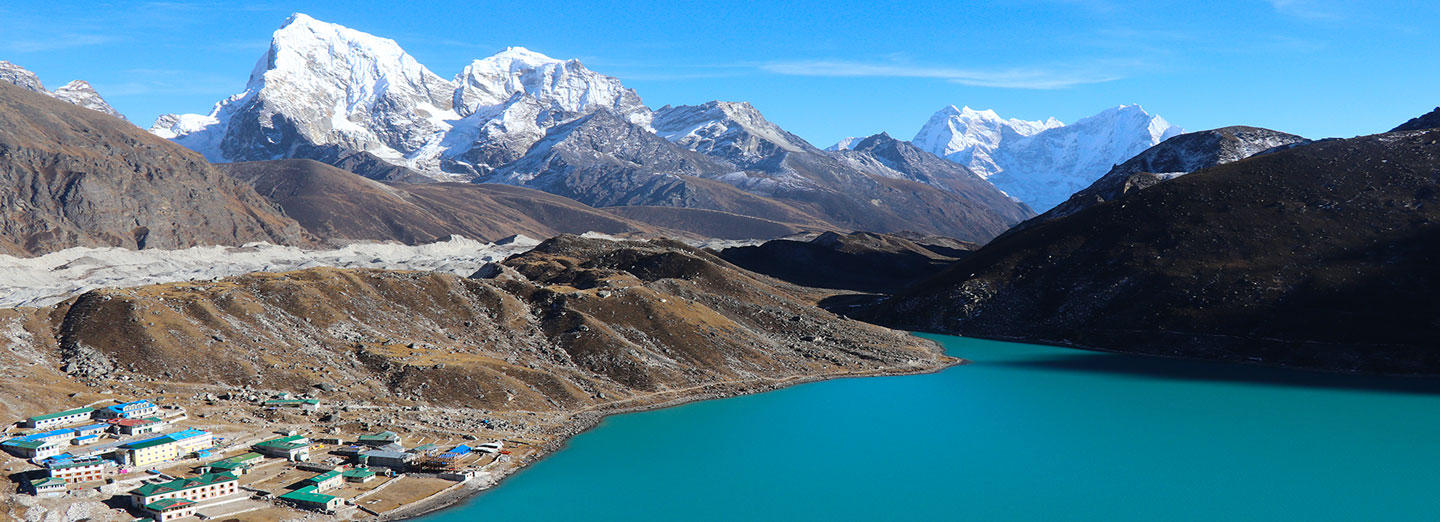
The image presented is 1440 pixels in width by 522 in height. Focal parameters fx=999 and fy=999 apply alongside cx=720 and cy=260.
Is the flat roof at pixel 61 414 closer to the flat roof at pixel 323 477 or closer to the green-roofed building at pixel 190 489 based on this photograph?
the green-roofed building at pixel 190 489

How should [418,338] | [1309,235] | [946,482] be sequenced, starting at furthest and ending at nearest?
[1309,235] < [418,338] < [946,482]

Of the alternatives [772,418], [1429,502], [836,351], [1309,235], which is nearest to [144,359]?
[772,418]

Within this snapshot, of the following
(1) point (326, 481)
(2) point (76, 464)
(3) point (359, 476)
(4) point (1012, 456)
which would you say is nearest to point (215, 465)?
(2) point (76, 464)

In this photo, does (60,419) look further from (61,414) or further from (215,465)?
(215,465)

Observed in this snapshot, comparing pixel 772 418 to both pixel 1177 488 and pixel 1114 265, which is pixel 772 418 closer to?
pixel 1177 488

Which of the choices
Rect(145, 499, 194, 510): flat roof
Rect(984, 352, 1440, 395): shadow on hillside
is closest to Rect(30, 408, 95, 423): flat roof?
Rect(145, 499, 194, 510): flat roof

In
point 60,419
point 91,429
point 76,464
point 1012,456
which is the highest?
point 60,419

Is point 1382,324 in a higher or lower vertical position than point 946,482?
higher
